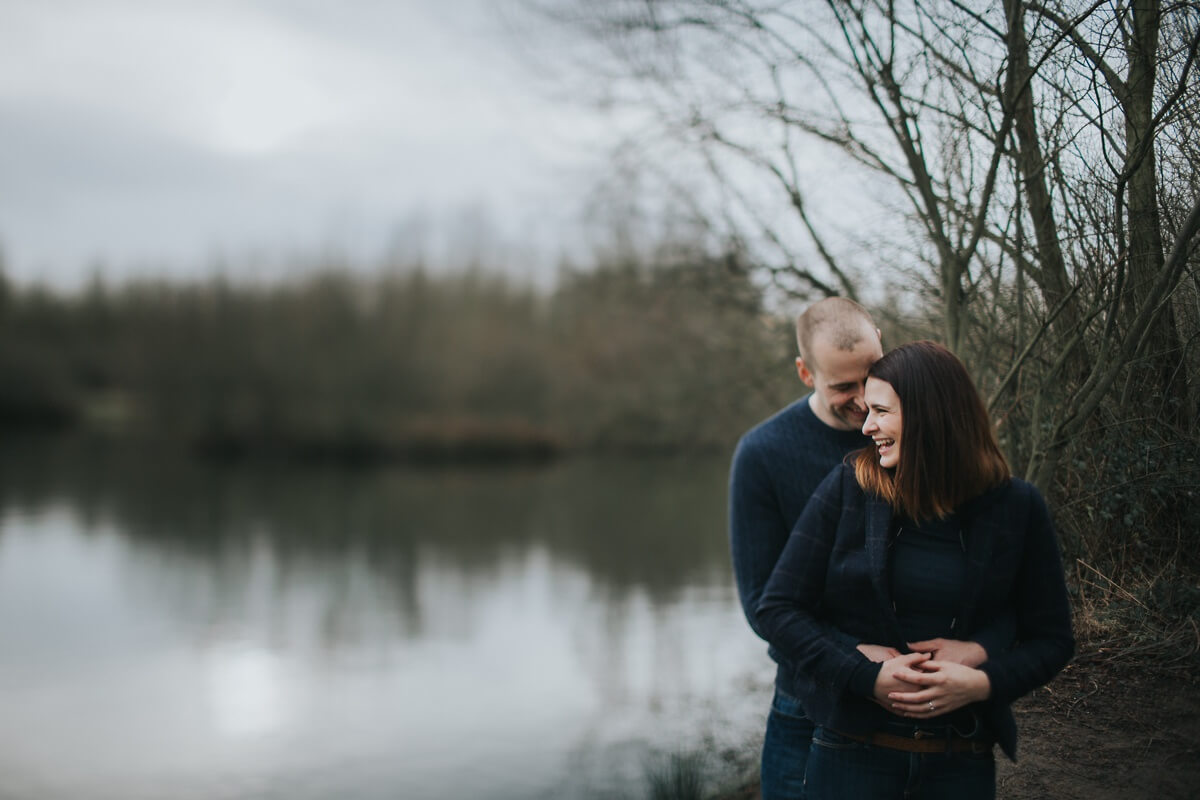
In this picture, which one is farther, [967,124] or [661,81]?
[661,81]

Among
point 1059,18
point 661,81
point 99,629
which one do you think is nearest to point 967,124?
point 1059,18

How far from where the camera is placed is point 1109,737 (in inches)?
104

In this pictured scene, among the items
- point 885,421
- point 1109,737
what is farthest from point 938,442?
point 1109,737

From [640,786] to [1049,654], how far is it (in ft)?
17.4

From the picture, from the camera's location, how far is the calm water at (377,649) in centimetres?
844

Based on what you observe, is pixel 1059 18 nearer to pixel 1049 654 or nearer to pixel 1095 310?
pixel 1095 310

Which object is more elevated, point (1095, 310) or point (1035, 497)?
point (1095, 310)

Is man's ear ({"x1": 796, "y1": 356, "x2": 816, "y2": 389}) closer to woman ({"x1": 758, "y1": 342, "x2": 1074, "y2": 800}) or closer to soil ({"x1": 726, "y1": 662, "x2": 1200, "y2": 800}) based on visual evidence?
woman ({"x1": 758, "y1": 342, "x2": 1074, "y2": 800})

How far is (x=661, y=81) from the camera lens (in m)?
5.55

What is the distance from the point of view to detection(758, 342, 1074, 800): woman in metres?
1.69

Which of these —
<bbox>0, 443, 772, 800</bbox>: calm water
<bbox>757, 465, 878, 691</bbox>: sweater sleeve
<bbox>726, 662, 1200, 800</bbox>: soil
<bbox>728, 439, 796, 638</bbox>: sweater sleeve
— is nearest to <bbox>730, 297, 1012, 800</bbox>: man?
<bbox>728, 439, 796, 638</bbox>: sweater sleeve

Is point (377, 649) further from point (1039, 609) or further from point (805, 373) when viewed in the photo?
point (1039, 609)

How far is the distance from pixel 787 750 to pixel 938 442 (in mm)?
901

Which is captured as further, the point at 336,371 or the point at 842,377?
the point at 336,371
